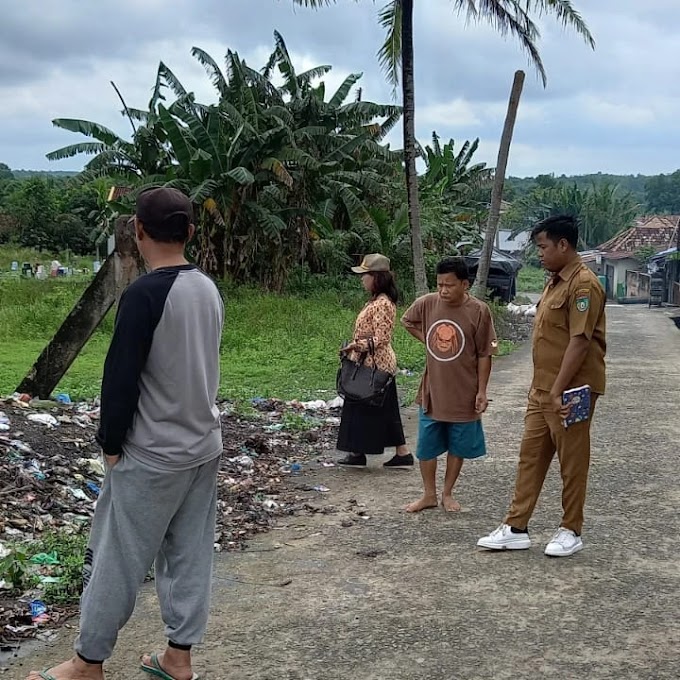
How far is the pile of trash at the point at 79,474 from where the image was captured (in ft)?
16.5

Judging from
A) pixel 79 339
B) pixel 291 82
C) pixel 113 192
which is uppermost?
pixel 291 82

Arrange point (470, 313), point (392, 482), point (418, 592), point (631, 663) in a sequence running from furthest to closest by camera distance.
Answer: point (392, 482)
point (470, 313)
point (418, 592)
point (631, 663)

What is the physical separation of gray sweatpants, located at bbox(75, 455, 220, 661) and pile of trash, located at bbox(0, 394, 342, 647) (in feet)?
2.81

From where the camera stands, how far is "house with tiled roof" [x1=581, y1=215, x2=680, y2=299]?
53.6m

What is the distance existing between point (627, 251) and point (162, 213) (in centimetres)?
5505

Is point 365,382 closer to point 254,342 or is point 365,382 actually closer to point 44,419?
point 44,419

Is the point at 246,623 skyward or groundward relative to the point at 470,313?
groundward

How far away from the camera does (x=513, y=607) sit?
4.31 meters

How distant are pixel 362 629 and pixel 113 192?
3311cm

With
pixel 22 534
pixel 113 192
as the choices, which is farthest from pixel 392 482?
pixel 113 192

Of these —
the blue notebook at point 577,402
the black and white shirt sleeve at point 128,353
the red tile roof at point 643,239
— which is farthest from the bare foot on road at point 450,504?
the red tile roof at point 643,239

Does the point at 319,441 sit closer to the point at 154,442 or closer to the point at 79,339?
the point at 79,339

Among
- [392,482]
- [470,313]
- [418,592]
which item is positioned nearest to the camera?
[418,592]

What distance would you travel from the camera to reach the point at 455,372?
5.85 meters
